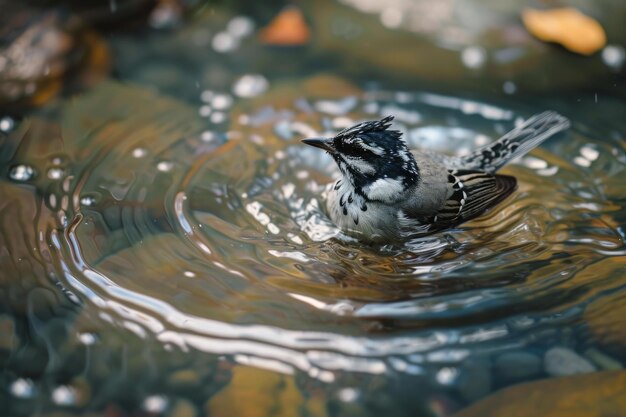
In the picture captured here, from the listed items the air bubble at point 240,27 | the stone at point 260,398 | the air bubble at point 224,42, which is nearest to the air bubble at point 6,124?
the air bubble at point 224,42

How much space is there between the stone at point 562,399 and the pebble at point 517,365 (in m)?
0.07

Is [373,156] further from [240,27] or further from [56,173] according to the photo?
[240,27]

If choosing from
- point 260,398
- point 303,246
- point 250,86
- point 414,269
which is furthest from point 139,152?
point 260,398

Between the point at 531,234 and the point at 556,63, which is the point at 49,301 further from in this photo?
the point at 556,63

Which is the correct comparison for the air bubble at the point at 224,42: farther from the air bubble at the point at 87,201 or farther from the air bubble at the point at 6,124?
the air bubble at the point at 87,201

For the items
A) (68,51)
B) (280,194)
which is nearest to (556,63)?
(280,194)

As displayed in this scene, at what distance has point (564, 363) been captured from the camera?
4.34m

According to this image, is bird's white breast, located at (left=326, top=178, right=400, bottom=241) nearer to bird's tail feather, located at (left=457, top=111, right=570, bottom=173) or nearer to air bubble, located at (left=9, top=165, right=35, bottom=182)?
bird's tail feather, located at (left=457, top=111, right=570, bottom=173)

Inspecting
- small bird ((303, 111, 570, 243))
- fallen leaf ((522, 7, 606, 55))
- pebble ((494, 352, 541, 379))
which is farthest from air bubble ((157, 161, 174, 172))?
fallen leaf ((522, 7, 606, 55))

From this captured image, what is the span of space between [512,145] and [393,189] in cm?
117

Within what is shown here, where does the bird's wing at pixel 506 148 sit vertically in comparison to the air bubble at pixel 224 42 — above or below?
below

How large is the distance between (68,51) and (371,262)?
3.76 m

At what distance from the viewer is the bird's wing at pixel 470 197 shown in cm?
577

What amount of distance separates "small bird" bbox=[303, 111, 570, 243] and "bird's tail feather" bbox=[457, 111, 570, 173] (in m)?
0.19
